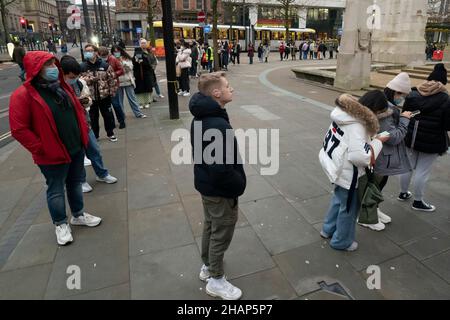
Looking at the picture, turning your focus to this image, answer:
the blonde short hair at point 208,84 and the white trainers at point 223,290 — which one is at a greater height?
the blonde short hair at point 208,84

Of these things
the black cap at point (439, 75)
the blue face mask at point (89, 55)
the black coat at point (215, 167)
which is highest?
the blue face mask at point (89, 55)

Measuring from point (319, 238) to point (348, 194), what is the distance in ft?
2.41

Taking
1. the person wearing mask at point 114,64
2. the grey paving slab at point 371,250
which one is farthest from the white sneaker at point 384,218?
the person wearing mask at point 114,64

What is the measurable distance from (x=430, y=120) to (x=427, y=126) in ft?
0.25

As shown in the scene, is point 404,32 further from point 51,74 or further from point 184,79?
point 51,74

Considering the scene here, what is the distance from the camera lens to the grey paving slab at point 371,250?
3.08 metres

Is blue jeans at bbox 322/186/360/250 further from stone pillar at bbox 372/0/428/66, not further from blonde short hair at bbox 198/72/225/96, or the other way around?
stone pillar at bbox 372/0/428/66

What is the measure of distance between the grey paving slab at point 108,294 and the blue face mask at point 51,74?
1.99 meters

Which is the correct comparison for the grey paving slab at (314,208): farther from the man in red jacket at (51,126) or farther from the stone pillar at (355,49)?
the stone pillar at (355,49)

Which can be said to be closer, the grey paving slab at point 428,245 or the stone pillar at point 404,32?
the grey paving slab at point 428,245
